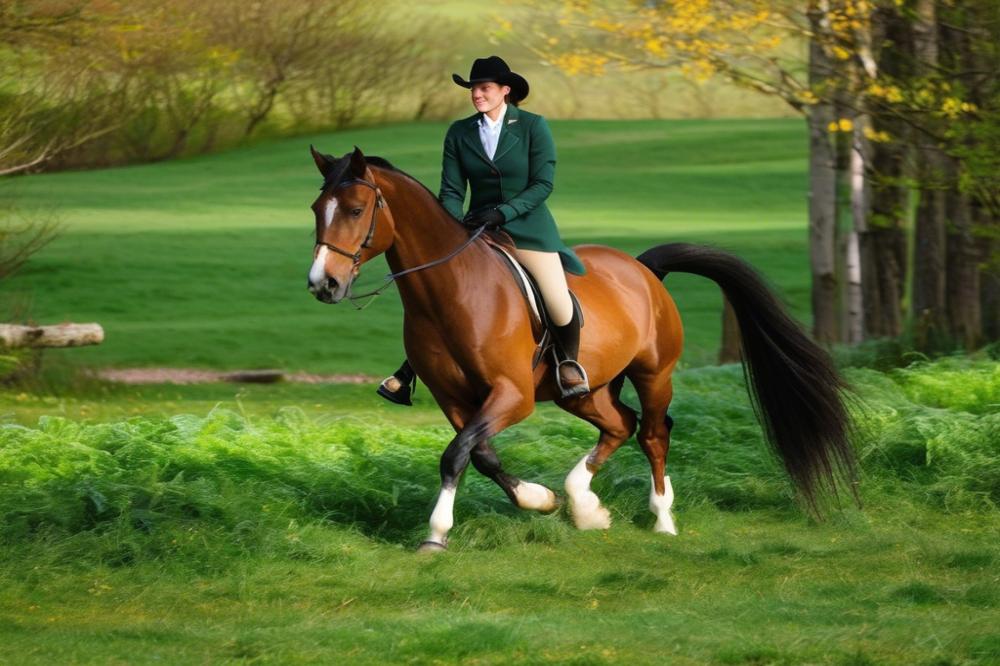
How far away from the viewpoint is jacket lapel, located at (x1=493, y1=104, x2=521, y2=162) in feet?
24.8

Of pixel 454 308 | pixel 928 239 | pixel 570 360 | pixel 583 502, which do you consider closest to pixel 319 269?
pixel 454 308

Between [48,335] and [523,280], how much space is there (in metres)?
7.72

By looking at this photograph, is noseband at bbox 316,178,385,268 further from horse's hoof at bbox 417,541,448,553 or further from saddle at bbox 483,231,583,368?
→ horse's hoof at bbox 417,541,448,553

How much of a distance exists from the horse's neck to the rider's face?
495 mm

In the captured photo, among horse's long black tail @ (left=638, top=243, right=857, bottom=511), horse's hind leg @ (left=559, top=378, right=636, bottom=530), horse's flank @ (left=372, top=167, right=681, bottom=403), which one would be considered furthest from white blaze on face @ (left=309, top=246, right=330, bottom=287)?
horse's long black tail @ (left=638, top=243, right=857, bottom=511)

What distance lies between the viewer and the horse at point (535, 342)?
7.04m

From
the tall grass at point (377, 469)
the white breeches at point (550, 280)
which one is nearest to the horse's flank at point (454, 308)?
the white breeches at point (550, 280)

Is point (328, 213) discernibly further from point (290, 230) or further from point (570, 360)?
point (290, 230)

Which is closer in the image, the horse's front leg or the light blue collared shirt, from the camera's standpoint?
the horse's front leg

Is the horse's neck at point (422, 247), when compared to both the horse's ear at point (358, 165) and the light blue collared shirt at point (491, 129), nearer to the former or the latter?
the horse's ear at point (358, 165)

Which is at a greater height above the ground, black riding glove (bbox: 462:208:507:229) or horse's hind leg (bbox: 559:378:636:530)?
black riding glove (bbox: 462:208:507:229)

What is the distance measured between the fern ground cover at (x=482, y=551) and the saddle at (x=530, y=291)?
864mm

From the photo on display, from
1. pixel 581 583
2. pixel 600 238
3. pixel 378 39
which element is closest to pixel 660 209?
pixel 600 238

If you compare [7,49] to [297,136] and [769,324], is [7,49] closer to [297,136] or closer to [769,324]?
[769,324]
